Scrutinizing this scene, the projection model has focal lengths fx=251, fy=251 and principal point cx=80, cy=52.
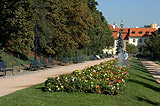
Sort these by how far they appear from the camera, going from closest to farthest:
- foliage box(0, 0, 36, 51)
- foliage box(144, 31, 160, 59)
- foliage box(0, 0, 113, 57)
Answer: foliage box(0, 0, 36, 51)
foliage box(0, 0, 113, 57)
foliage box(144, 31, 160, 59)

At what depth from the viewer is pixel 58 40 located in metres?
32.0

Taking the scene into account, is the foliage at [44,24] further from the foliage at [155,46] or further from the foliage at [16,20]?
the foliage at [155,46]

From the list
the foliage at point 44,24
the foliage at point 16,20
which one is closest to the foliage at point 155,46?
the foliage at point 44,24

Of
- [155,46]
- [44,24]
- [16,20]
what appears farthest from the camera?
[155,46]

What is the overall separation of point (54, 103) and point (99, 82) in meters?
2.62

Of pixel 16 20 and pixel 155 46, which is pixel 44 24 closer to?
pixel 16 20

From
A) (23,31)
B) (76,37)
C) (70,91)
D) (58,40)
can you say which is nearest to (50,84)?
(70,91)

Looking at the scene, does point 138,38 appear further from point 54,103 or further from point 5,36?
point 54,103

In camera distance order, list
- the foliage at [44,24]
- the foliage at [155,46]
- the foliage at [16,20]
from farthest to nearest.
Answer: the foliage at [155,46] → the foliage at [44,24] → the foliage at [16,20]

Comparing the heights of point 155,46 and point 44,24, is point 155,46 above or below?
below

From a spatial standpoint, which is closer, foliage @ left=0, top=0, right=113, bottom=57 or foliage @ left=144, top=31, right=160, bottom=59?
foliage @ left=0, top=0, right=113, bottom=57

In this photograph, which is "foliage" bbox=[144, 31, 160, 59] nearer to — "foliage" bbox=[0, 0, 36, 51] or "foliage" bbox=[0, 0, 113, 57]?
"foliage" bbox=[0, 0, 113, 57]

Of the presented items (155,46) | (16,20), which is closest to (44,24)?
(16,20)

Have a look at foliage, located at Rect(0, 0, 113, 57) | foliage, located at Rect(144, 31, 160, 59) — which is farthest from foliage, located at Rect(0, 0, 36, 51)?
foliage, located at Rect(144, 31, 160, 59)
